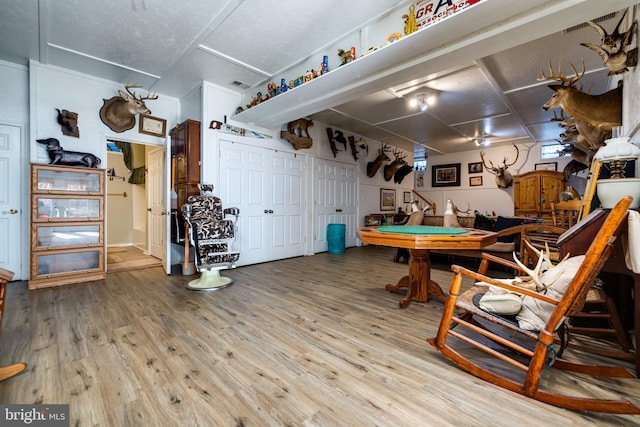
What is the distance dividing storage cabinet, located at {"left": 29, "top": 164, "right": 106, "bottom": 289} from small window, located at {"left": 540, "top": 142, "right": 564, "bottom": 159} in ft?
32.4

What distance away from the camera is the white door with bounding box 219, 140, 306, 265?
14.8 ft

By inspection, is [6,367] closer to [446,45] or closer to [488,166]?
[446,45]

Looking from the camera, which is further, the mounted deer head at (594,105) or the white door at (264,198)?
the white door at (264,198)

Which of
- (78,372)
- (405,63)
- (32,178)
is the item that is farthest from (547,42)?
(32,178)

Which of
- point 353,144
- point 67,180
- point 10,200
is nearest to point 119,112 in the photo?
point 67,180

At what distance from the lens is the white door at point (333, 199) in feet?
19.6

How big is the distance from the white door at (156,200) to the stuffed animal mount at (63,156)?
3.80ft

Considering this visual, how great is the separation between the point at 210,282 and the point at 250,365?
1.94 meters

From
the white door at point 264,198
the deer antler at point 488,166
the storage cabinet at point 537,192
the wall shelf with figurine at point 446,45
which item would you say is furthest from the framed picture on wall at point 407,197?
the wall shelf with figurine at point 446,45

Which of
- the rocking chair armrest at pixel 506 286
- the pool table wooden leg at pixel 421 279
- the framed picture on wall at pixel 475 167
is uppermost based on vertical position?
the framed picture on wall at pixel 475 167

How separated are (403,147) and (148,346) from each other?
25.8 feet

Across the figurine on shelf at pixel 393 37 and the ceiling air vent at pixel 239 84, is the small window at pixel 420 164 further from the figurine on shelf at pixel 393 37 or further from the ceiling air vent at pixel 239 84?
the figurine on shelf at pixel 393 37

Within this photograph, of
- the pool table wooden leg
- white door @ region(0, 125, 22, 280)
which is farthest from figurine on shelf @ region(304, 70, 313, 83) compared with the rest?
white door @ region(0, 125, 22, 280)

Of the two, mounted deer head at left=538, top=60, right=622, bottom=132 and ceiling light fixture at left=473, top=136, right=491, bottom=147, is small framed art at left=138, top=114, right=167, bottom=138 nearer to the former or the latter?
mounted deer head at left=538, top=60, right=622, bottom=132
